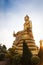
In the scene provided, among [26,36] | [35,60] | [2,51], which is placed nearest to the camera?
[35,60]

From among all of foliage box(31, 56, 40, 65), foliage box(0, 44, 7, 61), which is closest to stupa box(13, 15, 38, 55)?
foliage box(0, 44, 7, 61)

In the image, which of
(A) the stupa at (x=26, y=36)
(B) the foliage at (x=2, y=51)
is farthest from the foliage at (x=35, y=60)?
(A) the stupa at (x=26, y=36)

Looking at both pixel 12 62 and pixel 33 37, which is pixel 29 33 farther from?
pixel 12 62

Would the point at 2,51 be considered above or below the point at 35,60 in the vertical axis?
above

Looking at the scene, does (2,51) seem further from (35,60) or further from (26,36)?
(35,60)

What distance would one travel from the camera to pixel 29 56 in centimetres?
1363

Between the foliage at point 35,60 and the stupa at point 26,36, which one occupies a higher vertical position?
the stupa at point 26,36

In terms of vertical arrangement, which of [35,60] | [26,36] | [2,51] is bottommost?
[35,60]

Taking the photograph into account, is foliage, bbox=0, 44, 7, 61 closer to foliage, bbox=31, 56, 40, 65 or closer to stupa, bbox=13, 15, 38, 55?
stupa, bbox=13, 15, 38, 55

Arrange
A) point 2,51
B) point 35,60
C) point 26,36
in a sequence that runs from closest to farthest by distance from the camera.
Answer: point 35,60 < point 2,51 < point 26,36

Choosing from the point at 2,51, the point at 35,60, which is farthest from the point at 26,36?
the point at 35,60

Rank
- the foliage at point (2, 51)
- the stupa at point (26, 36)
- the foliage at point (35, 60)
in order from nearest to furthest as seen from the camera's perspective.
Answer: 1. the foliage at point (35, 60)
2. the foliage at point (2, 51)
3. the stupa at point (26, 36)

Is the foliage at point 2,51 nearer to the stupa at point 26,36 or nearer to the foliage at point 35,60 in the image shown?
the stupa at point 26,36

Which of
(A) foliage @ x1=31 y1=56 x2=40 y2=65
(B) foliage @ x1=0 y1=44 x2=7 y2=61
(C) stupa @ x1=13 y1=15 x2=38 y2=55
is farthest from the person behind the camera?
(C) stupa @ x1=13 y1=15 x2=38 y2=55
